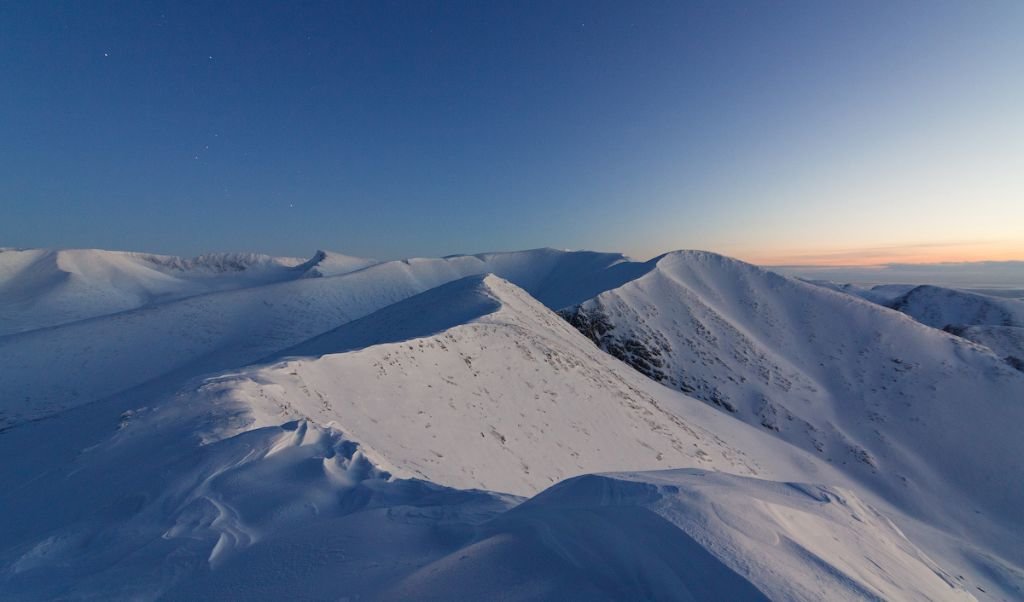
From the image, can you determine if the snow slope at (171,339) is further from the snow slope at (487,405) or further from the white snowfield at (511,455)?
the snow slope at (487,405)

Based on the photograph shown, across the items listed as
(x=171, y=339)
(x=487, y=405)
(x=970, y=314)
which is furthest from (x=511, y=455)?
(x=970, y=314)

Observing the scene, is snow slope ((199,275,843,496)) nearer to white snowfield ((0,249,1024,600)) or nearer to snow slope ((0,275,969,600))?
white snowfield ((0,249,1024,600))

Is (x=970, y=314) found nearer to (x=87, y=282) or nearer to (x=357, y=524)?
(x=357, y=524)

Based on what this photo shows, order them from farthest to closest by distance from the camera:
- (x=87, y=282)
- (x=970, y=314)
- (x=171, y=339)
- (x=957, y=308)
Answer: (x=957, y=308)
(x=87, y=282)
(x=970, y=314)
(x=171, y=339)

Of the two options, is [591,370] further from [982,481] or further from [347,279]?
[347,279]

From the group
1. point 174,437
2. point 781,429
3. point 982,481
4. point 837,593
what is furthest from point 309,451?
point 982,481
